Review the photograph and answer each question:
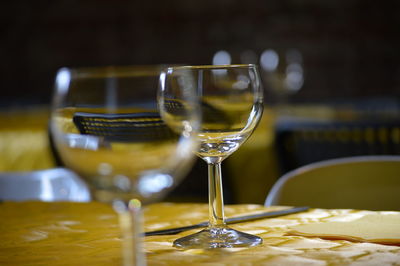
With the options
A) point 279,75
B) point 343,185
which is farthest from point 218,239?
point 279,75

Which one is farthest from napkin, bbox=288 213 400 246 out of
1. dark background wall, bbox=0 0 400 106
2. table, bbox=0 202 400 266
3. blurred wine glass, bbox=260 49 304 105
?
dark background wall, bbox=0 0 400 106

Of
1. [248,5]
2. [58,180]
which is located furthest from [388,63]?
[58,180]

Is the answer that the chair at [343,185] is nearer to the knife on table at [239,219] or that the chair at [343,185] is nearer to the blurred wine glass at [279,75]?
the knife on table at [239,219]

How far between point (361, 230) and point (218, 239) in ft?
0.56

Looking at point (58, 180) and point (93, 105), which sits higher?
point (93, 105)

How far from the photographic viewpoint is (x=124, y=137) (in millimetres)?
609

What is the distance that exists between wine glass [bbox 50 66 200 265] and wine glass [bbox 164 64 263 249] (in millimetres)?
148

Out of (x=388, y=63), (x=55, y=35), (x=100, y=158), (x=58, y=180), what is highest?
(x=55, y=35)

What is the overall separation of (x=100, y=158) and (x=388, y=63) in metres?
5.18

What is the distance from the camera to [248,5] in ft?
18.6

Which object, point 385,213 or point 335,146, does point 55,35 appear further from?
point 385,213

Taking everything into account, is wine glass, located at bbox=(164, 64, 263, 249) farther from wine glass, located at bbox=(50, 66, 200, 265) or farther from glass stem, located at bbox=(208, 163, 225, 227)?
wine glass, located at bbox=(50, 66, 200, 265)

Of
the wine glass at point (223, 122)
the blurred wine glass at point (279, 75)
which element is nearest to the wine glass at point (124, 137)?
the wine glass at point (223, 122)

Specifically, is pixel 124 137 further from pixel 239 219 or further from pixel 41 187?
pixel 41 187
